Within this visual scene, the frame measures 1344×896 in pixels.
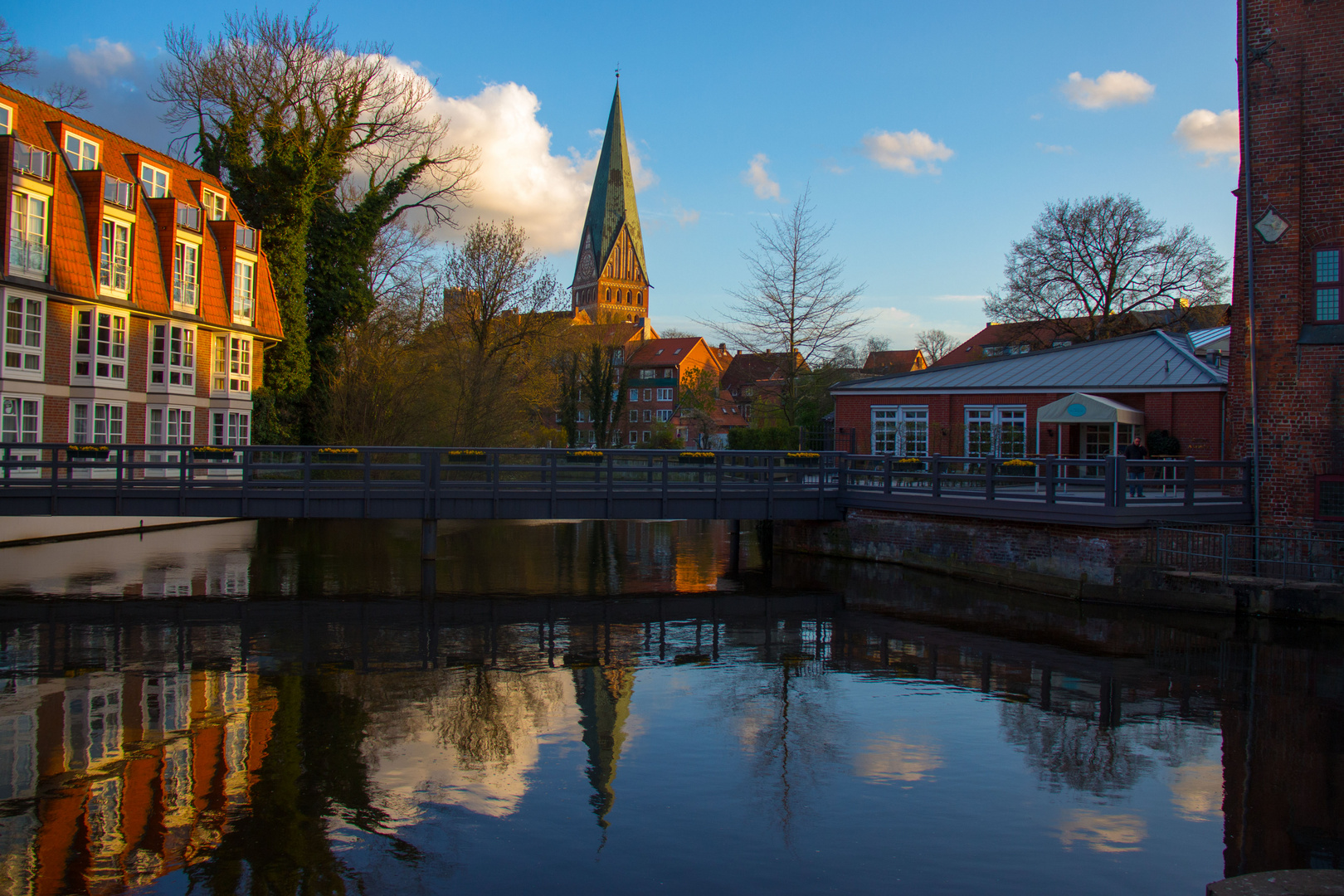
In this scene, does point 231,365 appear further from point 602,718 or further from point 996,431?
point 602,718

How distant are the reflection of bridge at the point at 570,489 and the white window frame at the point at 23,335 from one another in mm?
5148

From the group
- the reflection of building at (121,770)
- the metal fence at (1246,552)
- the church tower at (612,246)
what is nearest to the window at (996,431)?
the metal fence at (1246,552)

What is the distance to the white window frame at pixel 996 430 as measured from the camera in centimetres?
2688

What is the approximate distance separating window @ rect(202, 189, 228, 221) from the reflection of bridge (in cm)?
1489

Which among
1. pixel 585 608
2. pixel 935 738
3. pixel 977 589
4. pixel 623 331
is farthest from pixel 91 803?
pixel 623 331

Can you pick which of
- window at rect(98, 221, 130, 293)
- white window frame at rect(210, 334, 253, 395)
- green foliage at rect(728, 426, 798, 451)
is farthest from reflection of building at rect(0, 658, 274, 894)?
green foliage at rect(728, 426, 798, 451)

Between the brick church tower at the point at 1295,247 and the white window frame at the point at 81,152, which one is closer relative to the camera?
the brick church tower at the point at 1295,247

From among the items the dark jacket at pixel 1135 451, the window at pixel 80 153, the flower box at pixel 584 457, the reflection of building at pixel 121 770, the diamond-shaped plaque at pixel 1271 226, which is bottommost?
the reflection of building at pixel 121 770

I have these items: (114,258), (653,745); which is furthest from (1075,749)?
(114,258)

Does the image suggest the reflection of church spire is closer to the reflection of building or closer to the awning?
the reflection of building

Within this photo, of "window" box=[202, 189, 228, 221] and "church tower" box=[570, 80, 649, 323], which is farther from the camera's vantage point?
"church tower" box=[570, 80, 649, 323]

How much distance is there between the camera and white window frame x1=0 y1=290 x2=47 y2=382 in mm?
23094

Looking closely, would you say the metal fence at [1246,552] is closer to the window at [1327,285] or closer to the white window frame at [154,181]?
the window at [1327,285]

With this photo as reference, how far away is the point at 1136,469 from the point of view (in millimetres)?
22234
